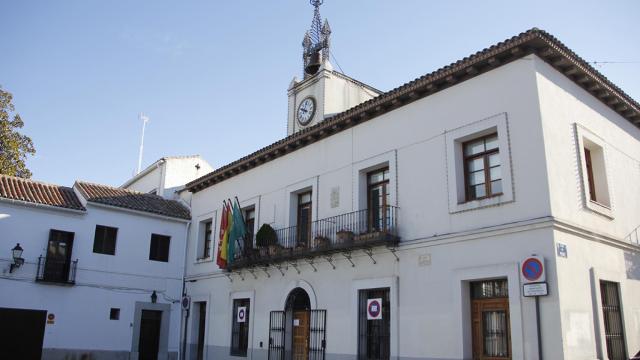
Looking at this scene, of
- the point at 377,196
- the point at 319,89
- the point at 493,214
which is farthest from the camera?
the point at 319,89

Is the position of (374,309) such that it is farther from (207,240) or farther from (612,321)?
(207,240)

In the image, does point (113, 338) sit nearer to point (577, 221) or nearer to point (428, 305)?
point (428, 305)

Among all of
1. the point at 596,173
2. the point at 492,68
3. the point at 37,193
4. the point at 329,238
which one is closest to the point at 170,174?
the point at 37,193

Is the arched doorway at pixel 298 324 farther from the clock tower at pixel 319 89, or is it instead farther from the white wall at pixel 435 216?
the clock tower at pixel 319 89

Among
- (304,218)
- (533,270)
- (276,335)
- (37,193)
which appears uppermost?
(37,193)

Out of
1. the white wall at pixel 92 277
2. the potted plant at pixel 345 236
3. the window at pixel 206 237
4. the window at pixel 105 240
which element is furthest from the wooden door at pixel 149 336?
the potted plant at pixel 345 236

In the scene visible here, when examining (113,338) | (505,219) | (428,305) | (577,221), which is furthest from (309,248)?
(113,338)

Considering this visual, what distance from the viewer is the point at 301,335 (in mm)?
15172

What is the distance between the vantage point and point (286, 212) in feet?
54.7

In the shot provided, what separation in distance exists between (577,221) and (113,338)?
569 inches

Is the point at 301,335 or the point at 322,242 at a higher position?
the point at 322,242

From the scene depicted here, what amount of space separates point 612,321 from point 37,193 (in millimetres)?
16428

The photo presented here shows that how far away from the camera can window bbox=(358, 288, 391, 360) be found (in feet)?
42.0

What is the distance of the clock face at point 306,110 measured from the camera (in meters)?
20.6
